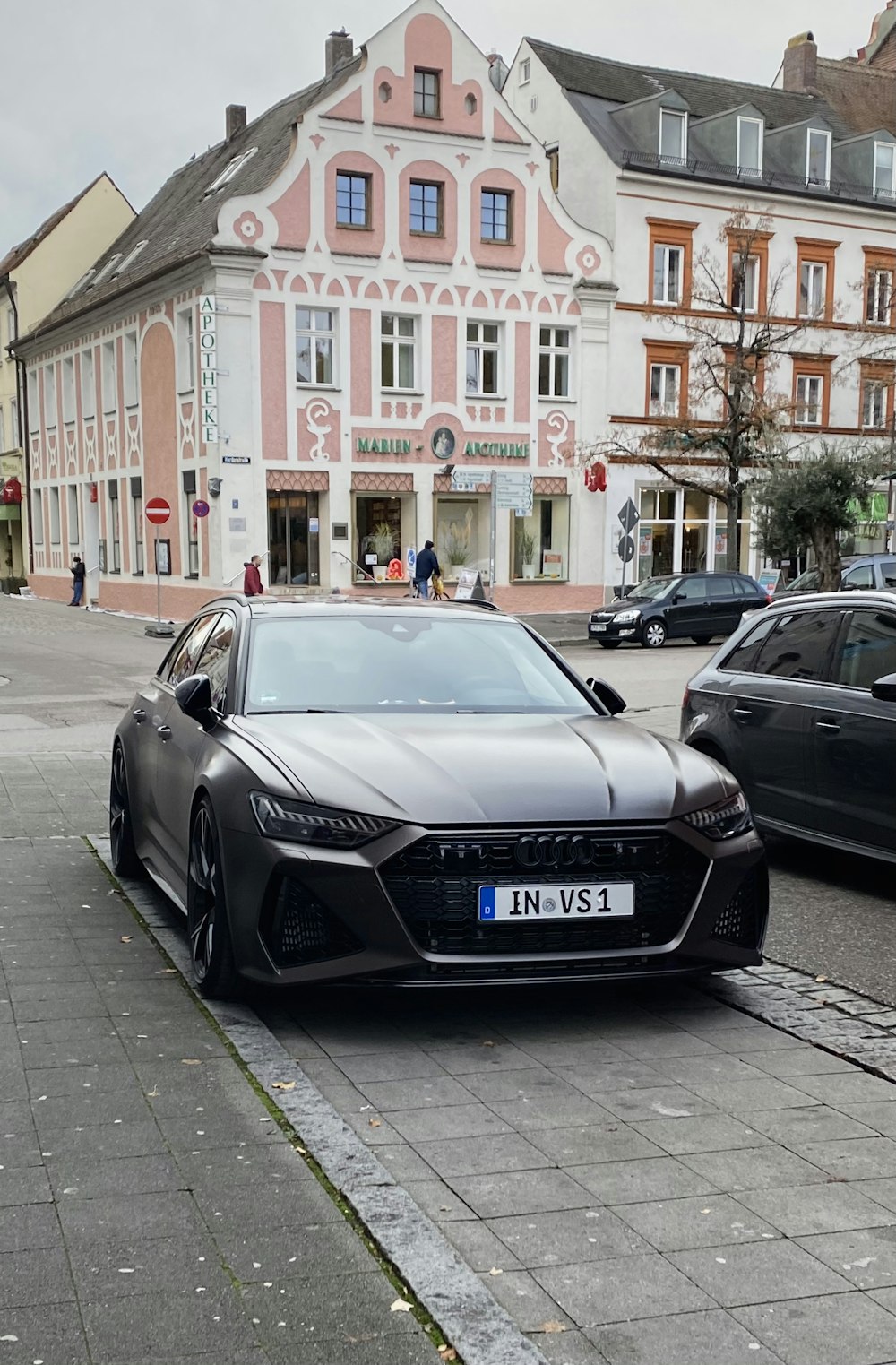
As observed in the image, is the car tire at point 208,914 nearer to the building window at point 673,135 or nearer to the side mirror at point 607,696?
the side mirror at point 607,696

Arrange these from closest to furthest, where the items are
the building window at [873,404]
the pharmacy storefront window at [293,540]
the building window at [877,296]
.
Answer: the pharmacy storefront window at [293,540]
the building window at [877,296]
the building window at [873,404]

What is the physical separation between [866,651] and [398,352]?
3033 cm

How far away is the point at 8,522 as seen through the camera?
57.6 meters

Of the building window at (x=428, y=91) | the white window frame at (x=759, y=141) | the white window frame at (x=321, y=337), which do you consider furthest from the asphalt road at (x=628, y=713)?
the white window frame at (x=759, y=141)

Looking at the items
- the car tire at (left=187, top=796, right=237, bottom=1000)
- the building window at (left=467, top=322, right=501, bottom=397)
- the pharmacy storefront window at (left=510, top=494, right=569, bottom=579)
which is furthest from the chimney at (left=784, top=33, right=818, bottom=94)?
the car tire at (left=187, top=796, right=237, bottom=1000)

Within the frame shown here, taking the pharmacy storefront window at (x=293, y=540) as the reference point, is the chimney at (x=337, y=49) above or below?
above

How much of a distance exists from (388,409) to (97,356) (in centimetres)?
1062

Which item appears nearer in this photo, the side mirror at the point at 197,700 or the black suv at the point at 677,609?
the side mirror at the point at 197,700

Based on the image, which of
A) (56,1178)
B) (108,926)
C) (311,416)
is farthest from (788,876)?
(311,416)

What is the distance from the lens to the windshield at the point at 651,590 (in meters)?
31.8

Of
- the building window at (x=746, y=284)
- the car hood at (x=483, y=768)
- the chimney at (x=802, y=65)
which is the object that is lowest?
the car hood at (x=483, y=768)

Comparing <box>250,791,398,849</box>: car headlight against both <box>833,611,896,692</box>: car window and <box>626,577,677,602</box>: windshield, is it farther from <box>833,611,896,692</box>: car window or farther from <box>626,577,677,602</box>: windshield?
<box>626,577,677,602</box>: windshield

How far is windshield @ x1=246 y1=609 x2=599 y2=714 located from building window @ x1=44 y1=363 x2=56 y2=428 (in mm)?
43299

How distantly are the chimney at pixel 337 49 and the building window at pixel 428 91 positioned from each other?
5.53 metres
